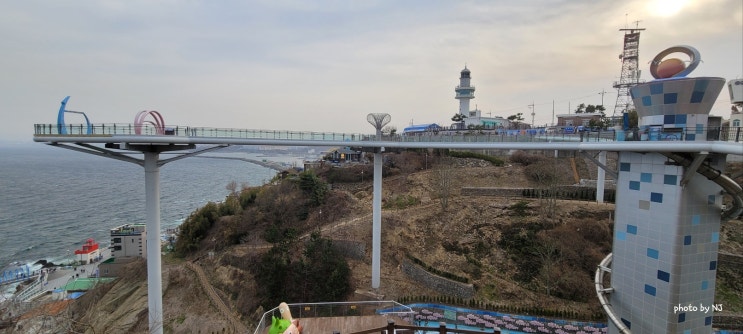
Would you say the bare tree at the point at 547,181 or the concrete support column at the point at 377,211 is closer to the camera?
the concrete support column at the point at 377,211

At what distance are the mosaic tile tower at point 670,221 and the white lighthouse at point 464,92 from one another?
157 feet

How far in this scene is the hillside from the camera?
1661 centimetres

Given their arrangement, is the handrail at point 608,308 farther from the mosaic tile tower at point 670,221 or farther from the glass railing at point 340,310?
the glass railing at point 340,310

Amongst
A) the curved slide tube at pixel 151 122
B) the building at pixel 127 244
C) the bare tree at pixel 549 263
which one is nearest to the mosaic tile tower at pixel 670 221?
the bare tree at pixel 549 263

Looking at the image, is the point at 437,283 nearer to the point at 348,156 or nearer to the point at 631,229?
the point at 631,229

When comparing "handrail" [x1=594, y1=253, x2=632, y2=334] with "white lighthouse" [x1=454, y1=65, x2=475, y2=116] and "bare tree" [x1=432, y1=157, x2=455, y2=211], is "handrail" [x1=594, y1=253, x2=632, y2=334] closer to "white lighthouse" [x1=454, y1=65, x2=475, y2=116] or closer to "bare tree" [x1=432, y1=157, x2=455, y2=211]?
"bare tree" [x1=432, y1=157, x2=455, y2=211]

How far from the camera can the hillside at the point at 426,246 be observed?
16609 millimetres

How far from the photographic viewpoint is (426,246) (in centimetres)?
2058

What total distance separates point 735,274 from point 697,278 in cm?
1240

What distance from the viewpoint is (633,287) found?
29.0 ft

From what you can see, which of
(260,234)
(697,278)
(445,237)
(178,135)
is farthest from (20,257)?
(697,278)

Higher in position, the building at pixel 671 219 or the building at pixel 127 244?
the building at pixel 671 219

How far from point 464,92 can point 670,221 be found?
163ft

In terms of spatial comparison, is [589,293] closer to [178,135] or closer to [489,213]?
[489,213]
